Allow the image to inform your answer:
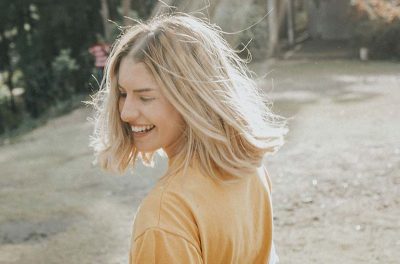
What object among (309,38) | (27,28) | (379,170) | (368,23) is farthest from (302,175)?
(309,38)

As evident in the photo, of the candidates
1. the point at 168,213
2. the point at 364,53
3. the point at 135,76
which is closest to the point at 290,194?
the point at 135,76

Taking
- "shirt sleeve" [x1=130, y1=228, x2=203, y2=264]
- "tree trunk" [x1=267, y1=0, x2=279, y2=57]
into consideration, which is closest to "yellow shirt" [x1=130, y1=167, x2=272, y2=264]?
"shirt sleeve" [x1=130, y1=228, x2=203, y2=264]

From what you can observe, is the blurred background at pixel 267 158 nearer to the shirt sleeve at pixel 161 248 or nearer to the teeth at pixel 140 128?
the teeth at pixel 140 128

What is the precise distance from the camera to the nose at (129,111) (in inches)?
62.8

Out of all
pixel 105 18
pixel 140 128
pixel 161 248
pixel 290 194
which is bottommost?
pixel 105 18

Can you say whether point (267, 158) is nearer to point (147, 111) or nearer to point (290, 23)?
point (147, 111)

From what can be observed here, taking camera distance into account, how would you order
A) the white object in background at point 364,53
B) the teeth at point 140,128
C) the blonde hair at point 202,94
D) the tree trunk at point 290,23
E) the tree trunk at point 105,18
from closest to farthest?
the blonde hair at point 202,94 < the teeth at point 140,128 < the tree trunk at point 105,18 < the white object in background at point 364,53 < the tree trunk at point 290,23

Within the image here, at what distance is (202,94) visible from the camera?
4.92 feet

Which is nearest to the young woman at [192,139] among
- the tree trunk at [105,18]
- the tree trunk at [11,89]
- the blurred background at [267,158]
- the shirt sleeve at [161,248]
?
the shirt sleeve at [161,248]

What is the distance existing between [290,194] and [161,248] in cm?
488

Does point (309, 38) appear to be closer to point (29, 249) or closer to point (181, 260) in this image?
point (29, 249)

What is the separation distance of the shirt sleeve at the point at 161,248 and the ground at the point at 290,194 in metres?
3.31

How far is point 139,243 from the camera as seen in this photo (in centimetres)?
135

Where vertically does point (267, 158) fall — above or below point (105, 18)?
above
